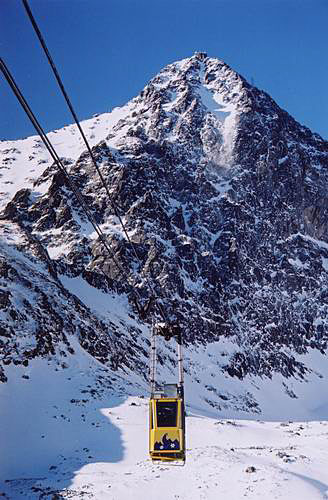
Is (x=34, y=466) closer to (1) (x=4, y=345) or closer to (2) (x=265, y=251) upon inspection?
(1) (x=4, y=345)

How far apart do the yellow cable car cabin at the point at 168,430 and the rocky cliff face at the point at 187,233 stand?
34351mm

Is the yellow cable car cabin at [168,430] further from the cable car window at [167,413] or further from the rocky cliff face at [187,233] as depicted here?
the rocky cliff face at [187,233]

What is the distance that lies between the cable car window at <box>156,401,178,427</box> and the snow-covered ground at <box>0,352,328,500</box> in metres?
6.63

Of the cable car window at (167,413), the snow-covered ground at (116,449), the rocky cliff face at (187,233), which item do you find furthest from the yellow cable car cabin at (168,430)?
the rocky cliff face at (187,233)

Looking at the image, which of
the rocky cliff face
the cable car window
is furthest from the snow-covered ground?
the rocky cliff face

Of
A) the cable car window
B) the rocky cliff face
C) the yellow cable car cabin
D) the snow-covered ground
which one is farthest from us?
the rocky cliff face

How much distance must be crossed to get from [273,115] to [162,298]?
101 metres

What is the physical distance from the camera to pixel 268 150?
514 ft

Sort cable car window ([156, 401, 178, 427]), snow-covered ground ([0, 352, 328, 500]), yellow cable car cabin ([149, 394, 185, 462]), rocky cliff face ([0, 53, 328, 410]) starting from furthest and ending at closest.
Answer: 1. rocky cliff face ([0, 53, 328, 410])
2. snow-covered ground ([0, 352, 328, 500])
3. cable car window ([156, 401, 178, 427])
4. yellow cable car cabin ([149, 394, 185, 462])

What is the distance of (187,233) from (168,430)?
105 meters

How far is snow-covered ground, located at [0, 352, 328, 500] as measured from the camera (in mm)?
25703

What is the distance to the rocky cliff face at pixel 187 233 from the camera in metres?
75.1

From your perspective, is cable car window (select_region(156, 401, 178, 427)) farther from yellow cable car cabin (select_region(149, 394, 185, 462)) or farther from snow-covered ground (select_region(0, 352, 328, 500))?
snow-covered ground (select_region(0, 352, 328, 500))

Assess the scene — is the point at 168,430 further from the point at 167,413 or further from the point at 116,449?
the point at 116,449
